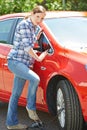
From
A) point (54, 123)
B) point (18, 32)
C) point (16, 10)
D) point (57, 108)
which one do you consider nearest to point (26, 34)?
point (18, 32)

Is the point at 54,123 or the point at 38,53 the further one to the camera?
the point at 54,123

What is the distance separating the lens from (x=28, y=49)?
224 inches

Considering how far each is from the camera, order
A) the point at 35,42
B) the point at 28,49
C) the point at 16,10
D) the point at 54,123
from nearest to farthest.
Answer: the point at 28,49 < the point at 35,42 < the point at 54,123 < the point at 16,10

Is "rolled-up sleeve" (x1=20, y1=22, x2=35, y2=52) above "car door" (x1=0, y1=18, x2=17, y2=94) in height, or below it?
above

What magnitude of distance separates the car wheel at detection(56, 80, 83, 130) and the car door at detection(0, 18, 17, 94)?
3.53ft

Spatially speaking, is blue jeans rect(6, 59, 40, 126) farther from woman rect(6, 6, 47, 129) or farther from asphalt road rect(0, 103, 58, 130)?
asphalt road rect(0, 103, 58, 130)

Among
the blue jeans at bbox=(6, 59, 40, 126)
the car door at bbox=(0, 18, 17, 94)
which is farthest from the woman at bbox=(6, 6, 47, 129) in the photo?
the car door at bbox=(0, 18, 17, 94)

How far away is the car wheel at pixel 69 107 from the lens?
5.47m

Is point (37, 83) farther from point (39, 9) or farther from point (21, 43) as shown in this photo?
point (39, 9)

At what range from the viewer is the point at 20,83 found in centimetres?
596

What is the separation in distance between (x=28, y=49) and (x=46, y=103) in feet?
2.67

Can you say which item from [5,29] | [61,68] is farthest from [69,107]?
[5,29]

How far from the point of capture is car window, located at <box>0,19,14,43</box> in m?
6.99

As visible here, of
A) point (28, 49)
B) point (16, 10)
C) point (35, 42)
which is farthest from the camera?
point (16, 10)
